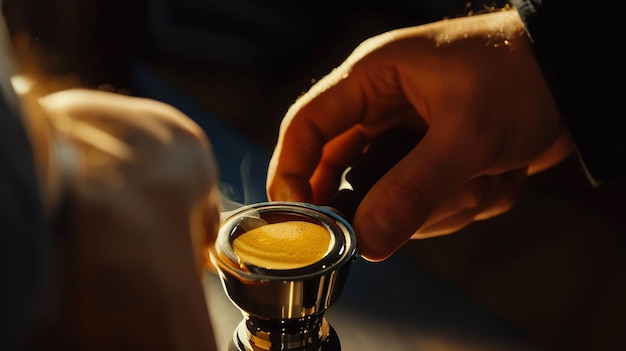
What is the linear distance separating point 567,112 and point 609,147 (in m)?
0.05

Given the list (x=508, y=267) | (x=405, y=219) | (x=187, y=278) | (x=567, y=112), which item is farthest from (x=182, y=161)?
(x=508, y=267)

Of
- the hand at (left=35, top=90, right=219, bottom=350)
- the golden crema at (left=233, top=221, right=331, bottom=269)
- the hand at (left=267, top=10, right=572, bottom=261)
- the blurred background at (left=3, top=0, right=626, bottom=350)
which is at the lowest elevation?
the blurred background at (left=3, top=0, right=626, bottom=350)

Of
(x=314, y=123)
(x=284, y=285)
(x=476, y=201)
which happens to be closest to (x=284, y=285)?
(x=284, y=285)

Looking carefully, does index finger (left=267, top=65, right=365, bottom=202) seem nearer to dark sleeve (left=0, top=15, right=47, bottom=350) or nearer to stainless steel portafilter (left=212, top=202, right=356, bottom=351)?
stainless steel portafilter (left=212, top=202, right=356, bottom=351)

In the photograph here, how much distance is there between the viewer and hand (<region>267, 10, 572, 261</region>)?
0.58m

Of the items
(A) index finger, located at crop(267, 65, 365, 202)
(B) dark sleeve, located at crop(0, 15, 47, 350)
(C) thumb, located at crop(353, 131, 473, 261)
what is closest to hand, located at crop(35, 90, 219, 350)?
Answer: (B) dark sleeve, located at crop(0, 15, 47, 350)

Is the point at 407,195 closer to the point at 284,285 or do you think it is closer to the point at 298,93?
the point at 284,285

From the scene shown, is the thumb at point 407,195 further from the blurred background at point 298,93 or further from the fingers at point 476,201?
the blurred background at point 298,93

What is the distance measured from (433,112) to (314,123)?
0.12 meters

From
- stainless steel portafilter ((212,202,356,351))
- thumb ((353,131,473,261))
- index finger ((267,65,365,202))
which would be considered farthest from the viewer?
index finger ((267,65,365,202))

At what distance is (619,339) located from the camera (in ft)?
3.18

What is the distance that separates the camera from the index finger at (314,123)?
0.63 meters

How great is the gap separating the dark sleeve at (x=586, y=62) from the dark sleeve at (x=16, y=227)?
0.49m

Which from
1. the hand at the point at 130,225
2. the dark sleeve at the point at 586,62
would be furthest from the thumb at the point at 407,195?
the hand at the point at 130,225
